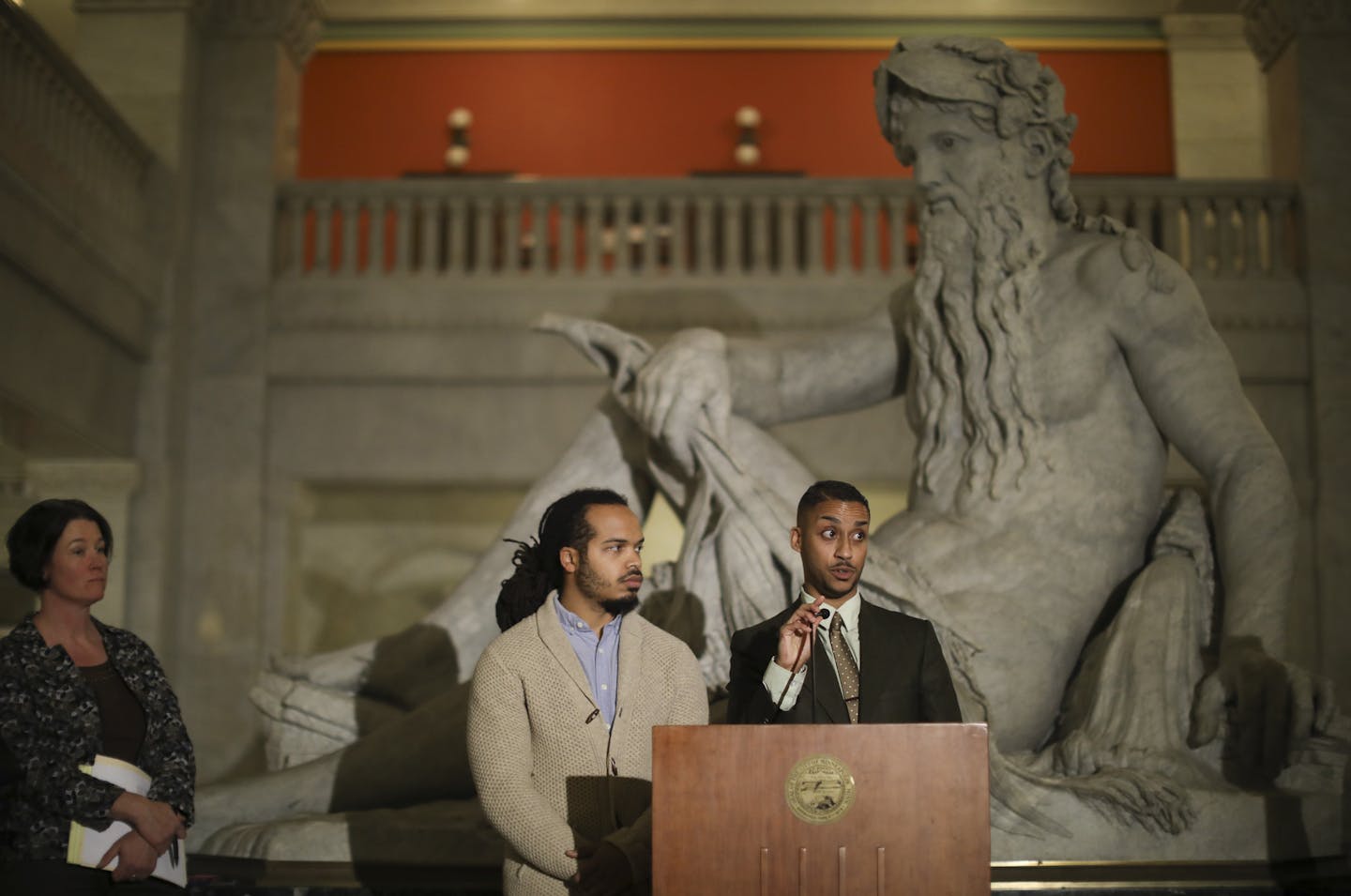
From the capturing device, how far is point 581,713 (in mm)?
2475

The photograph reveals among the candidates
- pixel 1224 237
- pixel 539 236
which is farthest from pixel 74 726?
pixel 1224 237

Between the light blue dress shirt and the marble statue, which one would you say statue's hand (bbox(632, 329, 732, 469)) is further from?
the light blue dress shirt

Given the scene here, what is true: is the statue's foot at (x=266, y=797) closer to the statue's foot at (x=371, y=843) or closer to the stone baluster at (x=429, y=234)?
the statue's foot at (x=371, y=843)

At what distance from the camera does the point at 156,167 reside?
33.4ft

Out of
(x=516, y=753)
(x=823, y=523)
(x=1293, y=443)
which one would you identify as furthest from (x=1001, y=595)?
(x=1293, y=443)

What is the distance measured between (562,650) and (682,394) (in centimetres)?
127

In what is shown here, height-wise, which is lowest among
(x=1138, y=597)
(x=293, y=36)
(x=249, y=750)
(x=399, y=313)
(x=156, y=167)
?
(x=249, y=750)

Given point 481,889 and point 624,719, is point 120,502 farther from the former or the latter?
point 624,719

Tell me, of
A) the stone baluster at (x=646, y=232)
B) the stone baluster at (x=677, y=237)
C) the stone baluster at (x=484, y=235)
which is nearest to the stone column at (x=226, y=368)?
the stone baluster at (x=484, y=235)

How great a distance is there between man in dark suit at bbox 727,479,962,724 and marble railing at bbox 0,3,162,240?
247 inches

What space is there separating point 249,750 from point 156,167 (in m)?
3.68

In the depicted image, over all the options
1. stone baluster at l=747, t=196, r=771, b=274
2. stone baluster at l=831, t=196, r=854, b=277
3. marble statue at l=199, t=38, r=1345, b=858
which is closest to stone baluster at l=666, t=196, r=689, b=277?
stone baluster at l=747, t=196, r=771, b=274

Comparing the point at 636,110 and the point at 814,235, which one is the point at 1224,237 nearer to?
the point at 814,235

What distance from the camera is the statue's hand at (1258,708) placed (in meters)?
3.10
